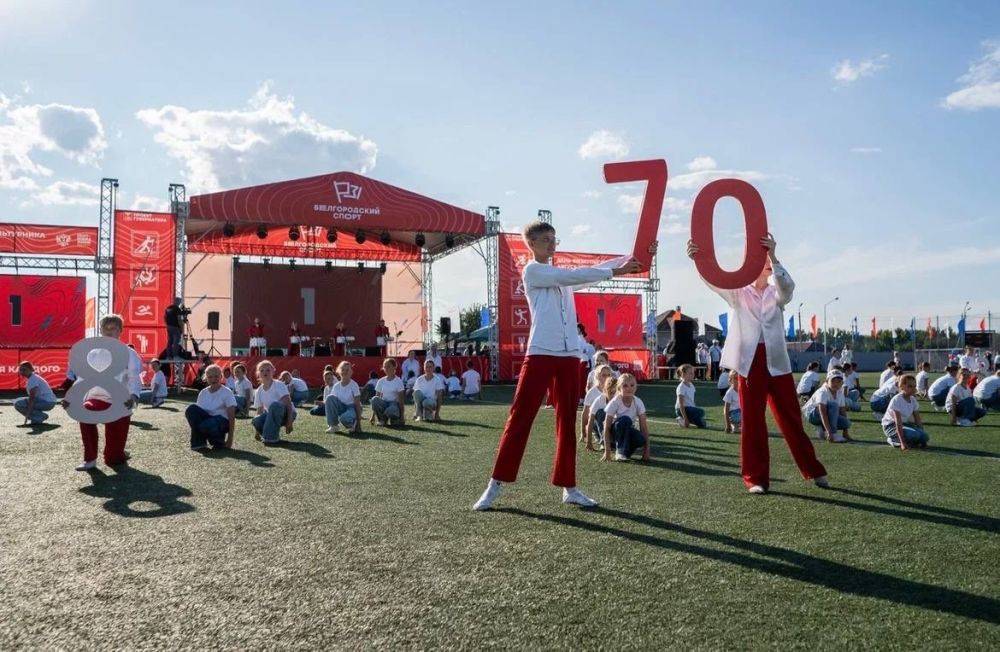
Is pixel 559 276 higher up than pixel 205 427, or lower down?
higher up

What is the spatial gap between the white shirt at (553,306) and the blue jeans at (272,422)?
535 cm

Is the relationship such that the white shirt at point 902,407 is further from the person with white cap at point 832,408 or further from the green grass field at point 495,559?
the green grass field at point 495,559

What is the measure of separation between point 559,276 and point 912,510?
2.78 meters

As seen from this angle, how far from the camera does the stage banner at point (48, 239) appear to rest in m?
22.2

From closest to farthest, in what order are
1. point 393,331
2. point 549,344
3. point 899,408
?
1. point 549,344
2. point 899,408
3. point 393,331

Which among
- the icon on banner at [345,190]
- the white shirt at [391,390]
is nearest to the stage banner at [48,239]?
the icon on banner at [345,190]

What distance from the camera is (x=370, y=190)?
23.1 metres

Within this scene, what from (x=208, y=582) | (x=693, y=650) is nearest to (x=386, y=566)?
(x=208, y=582)

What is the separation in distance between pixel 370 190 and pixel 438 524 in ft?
64.0

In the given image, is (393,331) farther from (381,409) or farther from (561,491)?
(561,491)

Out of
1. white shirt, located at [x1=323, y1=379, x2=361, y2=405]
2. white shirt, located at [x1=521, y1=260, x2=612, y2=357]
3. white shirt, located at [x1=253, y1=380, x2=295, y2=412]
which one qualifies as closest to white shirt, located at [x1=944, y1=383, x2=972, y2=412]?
white shirt, located at [x1=323, y1=379, x2=361, y2=405]

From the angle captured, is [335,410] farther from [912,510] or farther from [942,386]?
[942,386]

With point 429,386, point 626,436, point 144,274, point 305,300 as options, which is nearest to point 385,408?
point 429,386

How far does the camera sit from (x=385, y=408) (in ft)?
38.5
